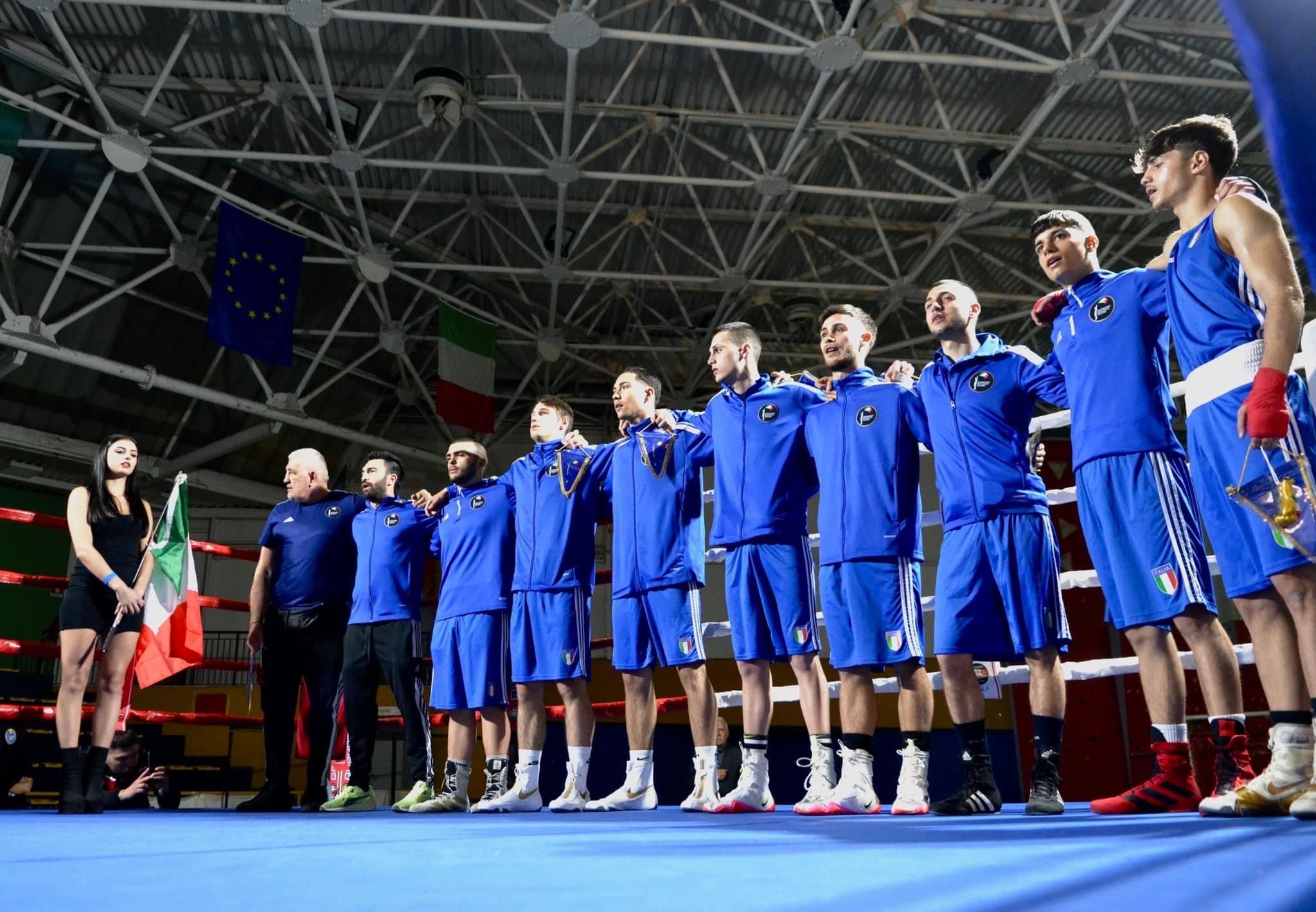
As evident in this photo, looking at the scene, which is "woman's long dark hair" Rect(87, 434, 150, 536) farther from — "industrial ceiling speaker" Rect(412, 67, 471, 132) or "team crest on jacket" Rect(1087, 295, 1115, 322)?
"industrial ceiling speaker" Rect(412, 67, 471, 132)

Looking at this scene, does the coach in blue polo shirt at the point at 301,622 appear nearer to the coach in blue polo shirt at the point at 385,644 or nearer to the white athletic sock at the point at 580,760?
the coach in blue polo shirt at the point at 385,644

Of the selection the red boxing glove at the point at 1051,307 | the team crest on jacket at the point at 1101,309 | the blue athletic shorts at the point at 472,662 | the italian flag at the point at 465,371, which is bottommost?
the blue athletic shorts at the point at 472,662

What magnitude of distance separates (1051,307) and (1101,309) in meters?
0.22

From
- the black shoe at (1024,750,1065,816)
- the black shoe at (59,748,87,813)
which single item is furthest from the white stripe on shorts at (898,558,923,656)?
the black shoe at (59,748,87,813)

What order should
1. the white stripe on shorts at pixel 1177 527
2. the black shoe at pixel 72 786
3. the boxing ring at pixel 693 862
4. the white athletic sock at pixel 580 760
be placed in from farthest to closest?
the black shoe at pixel 72 786 → the white athletic sock at pixel 580 760 → the white stripe on shorts at pixel 1177 527 → the boxing ring at pixel 693 862

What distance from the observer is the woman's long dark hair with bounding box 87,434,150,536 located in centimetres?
402

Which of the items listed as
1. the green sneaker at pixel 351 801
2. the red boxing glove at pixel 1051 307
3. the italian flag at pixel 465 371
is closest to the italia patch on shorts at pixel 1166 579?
the red boxing glove at pixel 1051 307

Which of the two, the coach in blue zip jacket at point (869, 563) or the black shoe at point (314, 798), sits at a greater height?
the coach in blue zip jacket at point (869, 563)

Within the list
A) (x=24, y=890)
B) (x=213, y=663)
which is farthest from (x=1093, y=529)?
(x=213, y=663)

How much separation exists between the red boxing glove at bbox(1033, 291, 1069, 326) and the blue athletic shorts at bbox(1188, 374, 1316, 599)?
71 cm

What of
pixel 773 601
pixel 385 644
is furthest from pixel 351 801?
pixel 773 601

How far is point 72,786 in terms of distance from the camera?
3752 mm

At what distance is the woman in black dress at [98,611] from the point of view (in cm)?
378

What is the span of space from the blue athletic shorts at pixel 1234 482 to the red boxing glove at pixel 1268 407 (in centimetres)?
7
